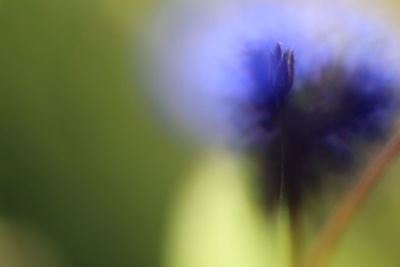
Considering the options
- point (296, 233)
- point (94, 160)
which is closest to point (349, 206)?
point (296, 233)

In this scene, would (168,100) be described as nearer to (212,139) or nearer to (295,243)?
(212,139)

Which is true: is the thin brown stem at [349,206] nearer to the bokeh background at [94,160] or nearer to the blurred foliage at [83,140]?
the bokeh background at [94,160]

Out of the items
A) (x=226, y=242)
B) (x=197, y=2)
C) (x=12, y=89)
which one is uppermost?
(x=197, y=2)

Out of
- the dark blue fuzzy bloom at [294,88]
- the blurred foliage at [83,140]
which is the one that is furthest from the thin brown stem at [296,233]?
the blurred foliage at [83,140]

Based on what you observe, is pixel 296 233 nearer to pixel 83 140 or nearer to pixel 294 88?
pixel 294 88

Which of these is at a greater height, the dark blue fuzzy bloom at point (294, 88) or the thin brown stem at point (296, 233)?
the dark blue fuzzy bloom at point (294, 88)

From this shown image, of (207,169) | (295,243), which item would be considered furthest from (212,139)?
(295,243)
